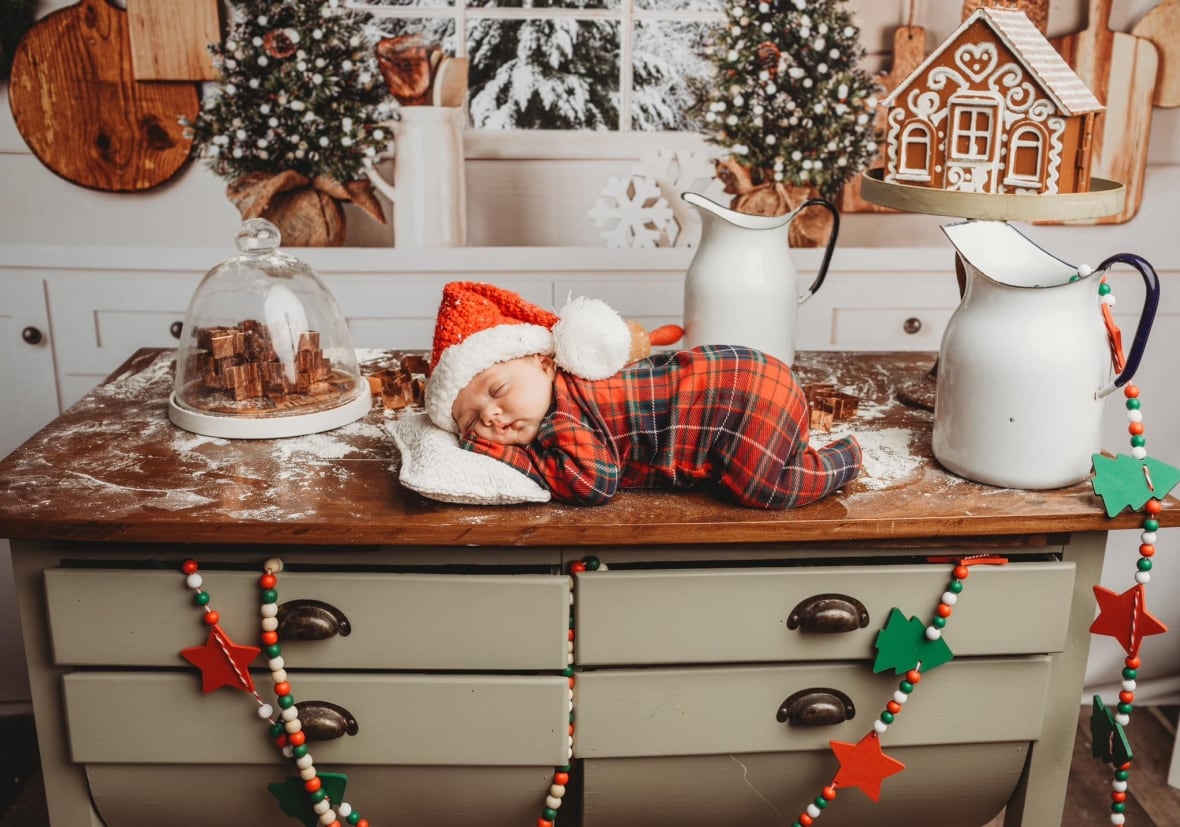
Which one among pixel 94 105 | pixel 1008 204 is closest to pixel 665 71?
pixel 1008 204

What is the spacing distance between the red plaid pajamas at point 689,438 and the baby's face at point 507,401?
15mm

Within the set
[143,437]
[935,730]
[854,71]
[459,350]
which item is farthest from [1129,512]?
[143,437]

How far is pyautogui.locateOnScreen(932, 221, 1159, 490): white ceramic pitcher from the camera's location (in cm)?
125

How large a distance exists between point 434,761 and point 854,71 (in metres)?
1.59

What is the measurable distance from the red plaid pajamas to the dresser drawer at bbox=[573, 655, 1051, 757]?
0.85 feet

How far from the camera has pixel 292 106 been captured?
2016 millimetres

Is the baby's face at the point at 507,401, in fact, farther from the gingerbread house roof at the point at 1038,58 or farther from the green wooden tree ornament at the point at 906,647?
the gingerbread house roof at the point at 1038,58

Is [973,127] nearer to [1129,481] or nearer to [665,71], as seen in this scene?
[1129,481]

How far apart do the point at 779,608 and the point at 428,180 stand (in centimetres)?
122

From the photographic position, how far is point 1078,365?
1.25 meters

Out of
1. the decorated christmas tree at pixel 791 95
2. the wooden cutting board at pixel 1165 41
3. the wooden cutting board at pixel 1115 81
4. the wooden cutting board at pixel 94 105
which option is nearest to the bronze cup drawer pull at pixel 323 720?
the wooden cutting board at pixel 94 105

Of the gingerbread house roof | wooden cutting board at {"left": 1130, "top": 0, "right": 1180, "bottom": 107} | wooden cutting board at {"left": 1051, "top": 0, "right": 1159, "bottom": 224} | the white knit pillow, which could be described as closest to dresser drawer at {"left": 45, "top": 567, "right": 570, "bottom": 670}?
the white knit pillow

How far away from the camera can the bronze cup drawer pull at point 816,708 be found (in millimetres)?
1354

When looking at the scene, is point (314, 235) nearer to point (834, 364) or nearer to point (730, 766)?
point (834, 364)
